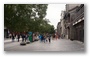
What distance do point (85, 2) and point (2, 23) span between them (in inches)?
96.3

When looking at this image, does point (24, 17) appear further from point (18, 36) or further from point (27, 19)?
point (18, 36)

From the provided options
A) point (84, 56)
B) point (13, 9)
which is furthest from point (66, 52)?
point (13, 9)

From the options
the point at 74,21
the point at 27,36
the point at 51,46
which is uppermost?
the point at 74,21

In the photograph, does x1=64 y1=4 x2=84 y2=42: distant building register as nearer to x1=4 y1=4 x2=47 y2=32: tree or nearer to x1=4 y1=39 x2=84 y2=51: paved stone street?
x1=4 y1=39 x2=84 y2=51: paved stone street

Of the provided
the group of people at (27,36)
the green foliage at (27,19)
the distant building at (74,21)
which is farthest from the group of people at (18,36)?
the distant building at (74,21)

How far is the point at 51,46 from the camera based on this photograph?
11305mm

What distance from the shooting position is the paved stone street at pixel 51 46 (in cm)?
1112

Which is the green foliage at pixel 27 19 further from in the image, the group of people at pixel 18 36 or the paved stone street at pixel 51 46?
the paved stone street at pixel 51 46

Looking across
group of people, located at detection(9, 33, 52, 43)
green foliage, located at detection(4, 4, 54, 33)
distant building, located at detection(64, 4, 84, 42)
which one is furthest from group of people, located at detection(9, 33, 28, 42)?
distant building, located at detection(64, 4, 84, 42)

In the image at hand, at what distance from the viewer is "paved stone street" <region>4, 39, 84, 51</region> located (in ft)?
36.5

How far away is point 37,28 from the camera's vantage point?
1139 cm

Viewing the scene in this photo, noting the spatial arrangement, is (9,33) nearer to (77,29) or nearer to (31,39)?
(31,39)

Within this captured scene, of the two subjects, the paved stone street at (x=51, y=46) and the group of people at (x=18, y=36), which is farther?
the group of people at (x=18, y=36)

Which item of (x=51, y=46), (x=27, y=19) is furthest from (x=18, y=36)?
(x=51, y=46)
